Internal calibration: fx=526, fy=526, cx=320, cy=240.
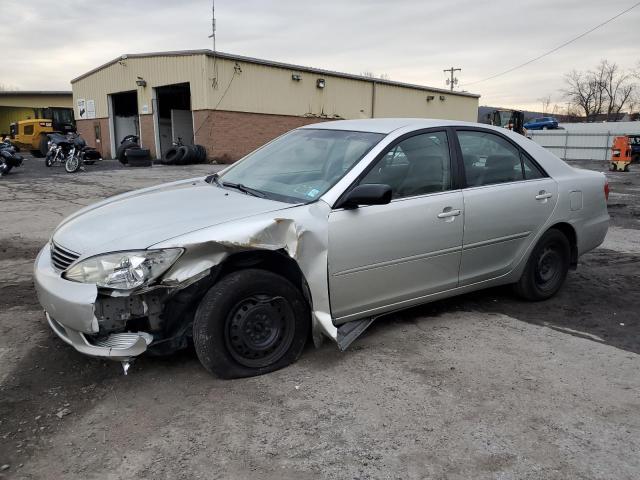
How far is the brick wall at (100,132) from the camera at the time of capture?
26844 millimetres

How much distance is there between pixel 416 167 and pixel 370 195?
2.56 ft

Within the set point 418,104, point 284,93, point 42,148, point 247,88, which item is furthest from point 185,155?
point 418,104

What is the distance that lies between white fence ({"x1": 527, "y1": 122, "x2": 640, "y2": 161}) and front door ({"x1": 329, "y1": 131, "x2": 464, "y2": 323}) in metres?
27.4

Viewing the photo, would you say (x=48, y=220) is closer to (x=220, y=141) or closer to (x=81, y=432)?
(x=81, y=432)

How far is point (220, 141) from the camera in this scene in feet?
72.9

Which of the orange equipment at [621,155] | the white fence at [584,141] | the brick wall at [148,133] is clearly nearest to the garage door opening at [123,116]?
the brick wall at [148,133]

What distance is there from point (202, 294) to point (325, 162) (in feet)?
4.58

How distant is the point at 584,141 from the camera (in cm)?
3042

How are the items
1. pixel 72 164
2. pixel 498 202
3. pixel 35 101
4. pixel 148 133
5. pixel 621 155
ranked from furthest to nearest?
pixel 35 101
pixel 148 133
pixel 621 155
pixel 72 164
pixel 498 202

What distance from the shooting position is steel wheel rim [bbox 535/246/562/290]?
473cm

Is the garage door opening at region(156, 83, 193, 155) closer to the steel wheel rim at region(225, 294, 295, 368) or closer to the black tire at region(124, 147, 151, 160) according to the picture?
the black tire at region(124, 147, 151, 160)

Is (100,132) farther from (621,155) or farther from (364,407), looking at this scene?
(364,407)

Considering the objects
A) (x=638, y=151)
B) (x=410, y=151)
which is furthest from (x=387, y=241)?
(x=638, y=151)

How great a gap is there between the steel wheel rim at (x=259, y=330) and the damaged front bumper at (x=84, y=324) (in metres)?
0.50
